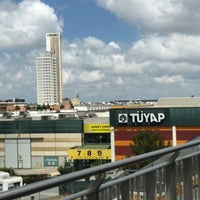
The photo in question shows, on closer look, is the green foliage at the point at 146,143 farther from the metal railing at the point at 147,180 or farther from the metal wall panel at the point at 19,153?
the metal railing at the point at 147,180

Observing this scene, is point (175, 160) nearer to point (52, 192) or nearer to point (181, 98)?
point (52, 192)

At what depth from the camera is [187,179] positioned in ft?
17.6

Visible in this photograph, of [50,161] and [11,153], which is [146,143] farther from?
[11,153]

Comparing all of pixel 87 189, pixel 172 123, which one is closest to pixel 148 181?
pixel 87 189

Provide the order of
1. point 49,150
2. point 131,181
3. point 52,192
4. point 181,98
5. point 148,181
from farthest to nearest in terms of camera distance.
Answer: point 49,150
point 181,98
point 148,181
point 131,181
point 52,192

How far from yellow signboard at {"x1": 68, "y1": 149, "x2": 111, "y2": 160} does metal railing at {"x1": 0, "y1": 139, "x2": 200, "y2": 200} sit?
61102 millimetres

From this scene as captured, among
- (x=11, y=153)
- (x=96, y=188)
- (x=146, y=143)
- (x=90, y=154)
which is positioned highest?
(x=96, y=188)

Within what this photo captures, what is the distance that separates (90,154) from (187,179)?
62916 millimetres

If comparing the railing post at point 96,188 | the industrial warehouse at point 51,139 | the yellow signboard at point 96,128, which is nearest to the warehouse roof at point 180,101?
the industrial warehouse at point 51,139

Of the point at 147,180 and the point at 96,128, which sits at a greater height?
the point at 96,128

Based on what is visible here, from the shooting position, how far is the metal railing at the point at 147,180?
10.5 feet

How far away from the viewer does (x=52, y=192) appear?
3.18 meters

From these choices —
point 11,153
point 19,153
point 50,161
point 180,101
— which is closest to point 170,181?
point 180,101

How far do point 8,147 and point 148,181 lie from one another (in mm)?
78713
